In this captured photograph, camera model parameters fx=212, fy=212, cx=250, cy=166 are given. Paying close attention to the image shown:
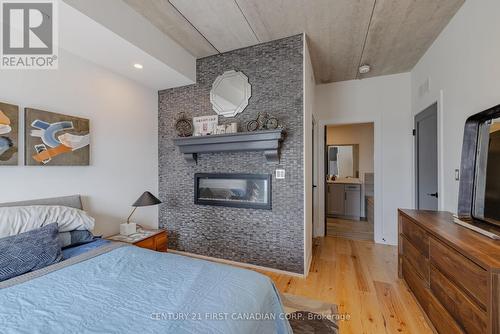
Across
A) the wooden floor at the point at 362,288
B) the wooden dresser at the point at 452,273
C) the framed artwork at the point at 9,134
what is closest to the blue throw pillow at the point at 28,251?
the framed artwork at the point at 9,134

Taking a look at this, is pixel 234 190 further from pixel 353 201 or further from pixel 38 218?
pixel 353 201

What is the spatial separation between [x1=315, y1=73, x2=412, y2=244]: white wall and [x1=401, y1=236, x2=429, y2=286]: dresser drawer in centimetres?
141

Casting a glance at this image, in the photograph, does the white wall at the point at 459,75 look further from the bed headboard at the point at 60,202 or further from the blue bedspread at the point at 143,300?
the bed headboard at the point at 60,202

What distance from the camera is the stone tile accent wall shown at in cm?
251

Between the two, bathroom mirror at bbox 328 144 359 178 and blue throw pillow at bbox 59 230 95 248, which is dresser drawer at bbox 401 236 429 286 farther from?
bathroom mirror at bbox 328 144 359 178

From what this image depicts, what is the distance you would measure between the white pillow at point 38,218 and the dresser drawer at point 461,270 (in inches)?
113

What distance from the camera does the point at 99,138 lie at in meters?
2.54

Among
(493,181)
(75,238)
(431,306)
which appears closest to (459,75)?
(493,181)

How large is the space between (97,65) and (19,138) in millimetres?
1150

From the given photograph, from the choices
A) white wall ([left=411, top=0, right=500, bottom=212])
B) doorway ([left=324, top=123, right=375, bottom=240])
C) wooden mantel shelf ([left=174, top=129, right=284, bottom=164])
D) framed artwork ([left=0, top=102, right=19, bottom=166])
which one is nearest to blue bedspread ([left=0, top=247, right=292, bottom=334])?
framed artwork ([left=0, top=102, right=19, bottom=166])

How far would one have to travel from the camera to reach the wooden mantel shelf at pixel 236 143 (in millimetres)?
2425

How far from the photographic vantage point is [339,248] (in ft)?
11.1

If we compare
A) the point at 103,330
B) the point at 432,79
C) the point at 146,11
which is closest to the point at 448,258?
the point at 103,330

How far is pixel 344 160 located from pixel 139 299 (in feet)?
18.9
